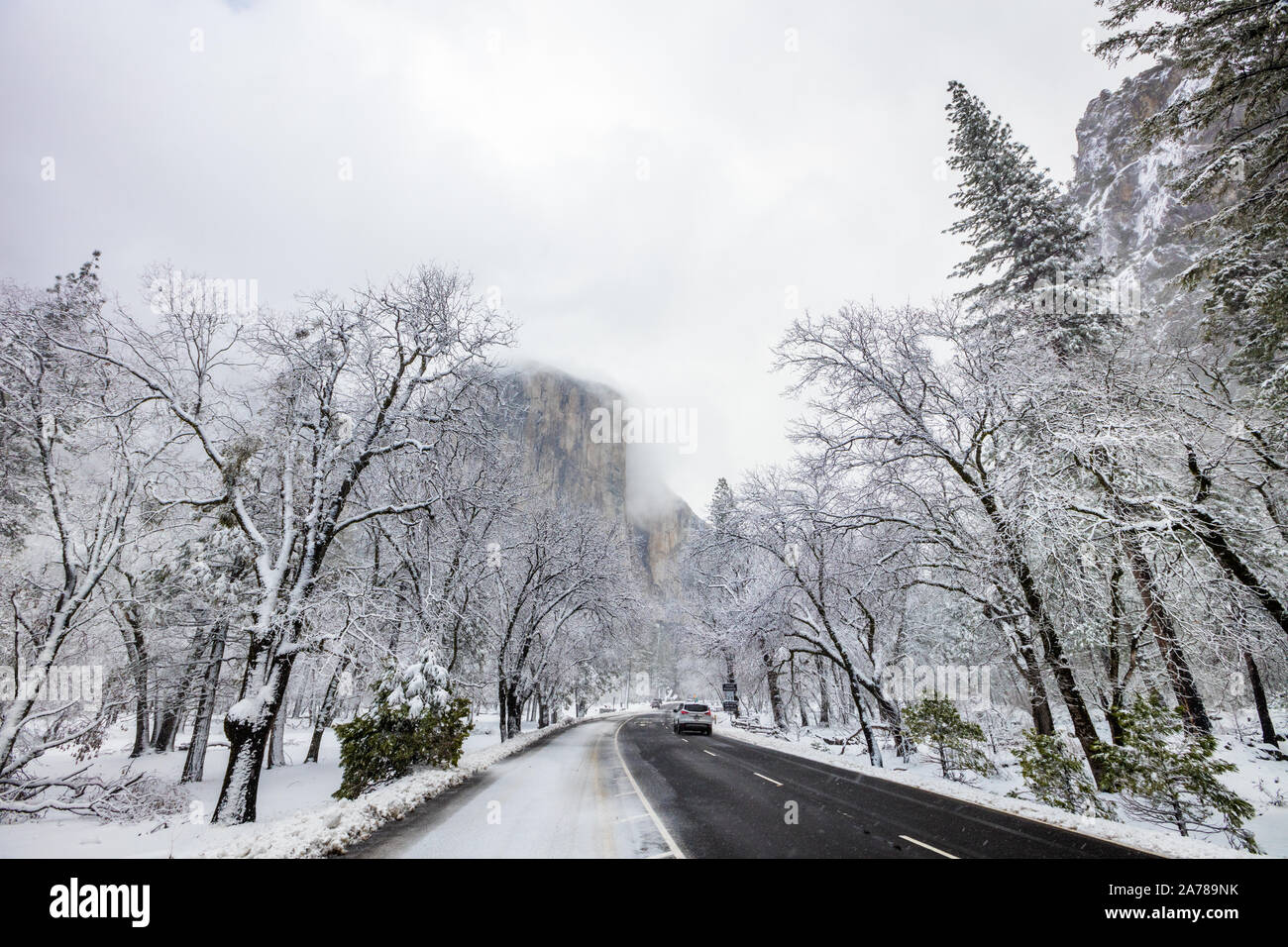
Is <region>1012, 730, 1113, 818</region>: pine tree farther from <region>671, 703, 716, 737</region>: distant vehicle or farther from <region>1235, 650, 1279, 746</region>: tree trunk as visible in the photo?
<region>671, 703, 716, 737</region>: distant vehicle

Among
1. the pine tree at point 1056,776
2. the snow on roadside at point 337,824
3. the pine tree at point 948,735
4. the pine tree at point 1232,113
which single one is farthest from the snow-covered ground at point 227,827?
the pine tree at point 1232,113

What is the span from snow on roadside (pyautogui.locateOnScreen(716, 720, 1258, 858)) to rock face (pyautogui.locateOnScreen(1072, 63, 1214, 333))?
46388 mm

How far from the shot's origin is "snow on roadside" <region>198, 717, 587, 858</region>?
6.26 metres

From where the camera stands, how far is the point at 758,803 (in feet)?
33.4

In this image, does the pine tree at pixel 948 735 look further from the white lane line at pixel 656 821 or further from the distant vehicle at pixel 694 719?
the distant vehicle at pixel 694 719

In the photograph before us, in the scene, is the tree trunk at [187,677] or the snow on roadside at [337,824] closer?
the snow on roadside at [337,824]

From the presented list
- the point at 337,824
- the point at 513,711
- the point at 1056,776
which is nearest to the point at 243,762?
the point at 337,824

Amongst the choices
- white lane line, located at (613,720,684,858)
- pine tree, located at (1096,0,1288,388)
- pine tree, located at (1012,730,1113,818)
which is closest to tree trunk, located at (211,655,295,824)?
white lane line, located at (613,720,684,858)

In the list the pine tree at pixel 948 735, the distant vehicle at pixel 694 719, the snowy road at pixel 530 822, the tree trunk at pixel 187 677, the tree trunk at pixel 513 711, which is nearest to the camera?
the snowy road at pixel 530 822

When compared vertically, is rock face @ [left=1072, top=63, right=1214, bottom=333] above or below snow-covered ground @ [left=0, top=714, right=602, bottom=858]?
above

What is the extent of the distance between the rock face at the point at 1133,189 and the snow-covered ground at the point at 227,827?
56135 mm

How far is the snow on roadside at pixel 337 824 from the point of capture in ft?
20.5

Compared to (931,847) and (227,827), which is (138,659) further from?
(931,847)
